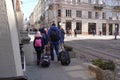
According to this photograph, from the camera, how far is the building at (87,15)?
6781 cm

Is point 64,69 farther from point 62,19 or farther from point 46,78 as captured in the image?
point 62,19

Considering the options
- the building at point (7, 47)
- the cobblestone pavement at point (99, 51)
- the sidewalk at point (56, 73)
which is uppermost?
the building at point (7, 47)

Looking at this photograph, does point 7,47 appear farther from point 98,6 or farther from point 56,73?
point 98,6

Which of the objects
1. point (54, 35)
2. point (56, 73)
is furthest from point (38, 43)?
point (56, 73)

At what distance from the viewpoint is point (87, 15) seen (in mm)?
71750

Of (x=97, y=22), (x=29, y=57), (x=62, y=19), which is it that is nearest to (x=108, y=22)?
(x=97, y=22)

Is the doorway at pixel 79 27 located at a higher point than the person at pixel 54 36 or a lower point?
lower

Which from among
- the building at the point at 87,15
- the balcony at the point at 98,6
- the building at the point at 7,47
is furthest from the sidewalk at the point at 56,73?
the balcony at the point at 98,6

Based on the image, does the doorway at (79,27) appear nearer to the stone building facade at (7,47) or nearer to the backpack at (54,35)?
the backpack at (54,35)

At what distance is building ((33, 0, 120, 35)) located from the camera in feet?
222

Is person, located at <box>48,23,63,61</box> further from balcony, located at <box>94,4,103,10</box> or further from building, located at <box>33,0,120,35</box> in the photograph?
balcony, located at <box>94,4,103,10</box>

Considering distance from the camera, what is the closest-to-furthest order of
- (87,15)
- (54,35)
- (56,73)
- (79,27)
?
(56,73), (54,35), (79,27), (87,15)

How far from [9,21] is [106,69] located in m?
4.04

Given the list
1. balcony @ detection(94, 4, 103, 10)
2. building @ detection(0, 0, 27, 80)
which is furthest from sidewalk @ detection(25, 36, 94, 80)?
balcony @ detection(94, 4, 103, 10)
